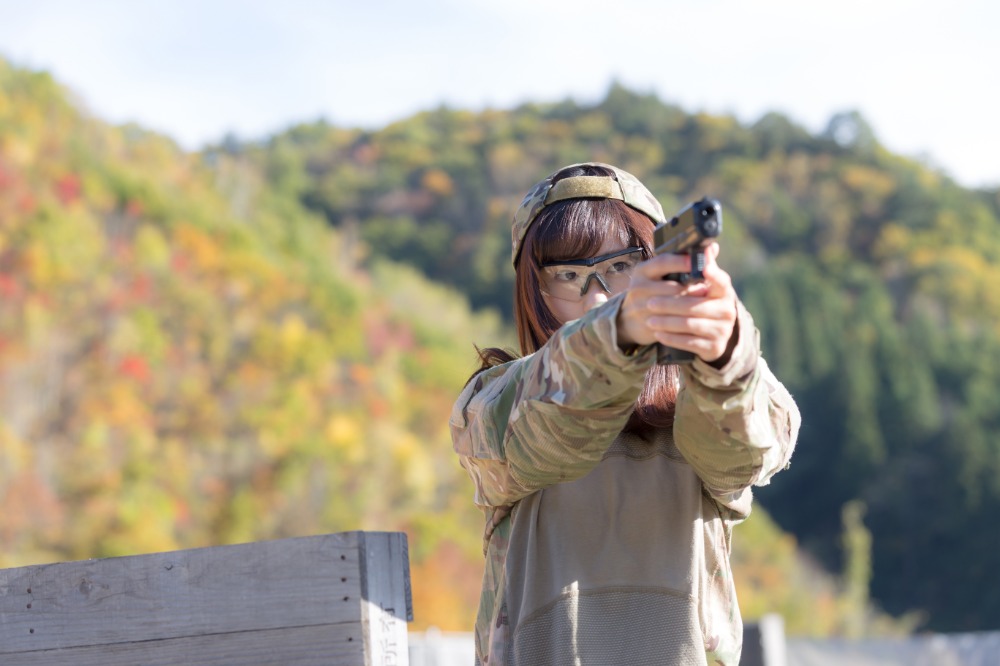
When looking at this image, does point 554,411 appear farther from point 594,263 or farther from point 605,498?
point 594,263

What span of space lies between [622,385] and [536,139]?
64217 mm

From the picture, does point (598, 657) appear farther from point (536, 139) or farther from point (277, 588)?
point (536, 139)

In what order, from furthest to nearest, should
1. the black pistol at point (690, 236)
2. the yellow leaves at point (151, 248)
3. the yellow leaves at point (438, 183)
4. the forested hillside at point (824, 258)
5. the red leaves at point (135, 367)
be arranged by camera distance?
the yellow leaves at point (438, 183), the forested hillside at point (824, 258), the yellow leaves at point (151, 248), the red leaves at point (135, 367), the black pistol at point (690, 236)

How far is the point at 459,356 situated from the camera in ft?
134

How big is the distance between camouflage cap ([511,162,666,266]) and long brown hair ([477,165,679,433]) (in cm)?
1

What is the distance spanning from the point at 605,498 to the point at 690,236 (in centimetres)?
62

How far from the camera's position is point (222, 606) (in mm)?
1953

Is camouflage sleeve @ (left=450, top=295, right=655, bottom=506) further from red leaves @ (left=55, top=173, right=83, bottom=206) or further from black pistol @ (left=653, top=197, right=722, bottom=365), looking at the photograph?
red leaves @ (left=55, top=173, right=83, bottom=206)

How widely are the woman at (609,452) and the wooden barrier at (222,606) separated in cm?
22

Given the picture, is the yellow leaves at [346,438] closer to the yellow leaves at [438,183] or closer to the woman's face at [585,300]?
the woman's face at [585,300]

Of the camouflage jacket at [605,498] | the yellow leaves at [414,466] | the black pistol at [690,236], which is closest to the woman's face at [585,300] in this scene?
the camouflage jacket at [605,498]

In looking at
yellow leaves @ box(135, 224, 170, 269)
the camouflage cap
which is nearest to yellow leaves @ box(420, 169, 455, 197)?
yellow leaves @ box(135, 224, 170, 269)

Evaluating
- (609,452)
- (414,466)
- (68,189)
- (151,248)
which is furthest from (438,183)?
(609,452)

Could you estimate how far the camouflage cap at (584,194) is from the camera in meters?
2.23
